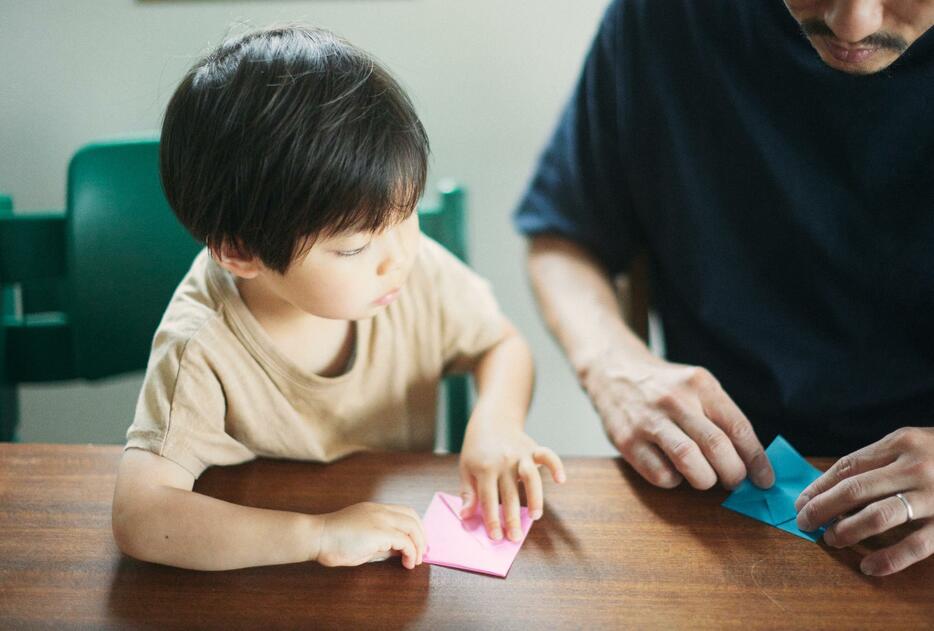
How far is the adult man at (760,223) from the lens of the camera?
35.1 inches

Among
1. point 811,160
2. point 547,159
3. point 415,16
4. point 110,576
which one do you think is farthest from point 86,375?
point 811,160

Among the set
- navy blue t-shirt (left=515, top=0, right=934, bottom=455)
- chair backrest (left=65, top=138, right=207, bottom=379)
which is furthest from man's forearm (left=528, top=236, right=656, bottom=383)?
chair backrest (left=65, top=138, right=207, bottom=379)

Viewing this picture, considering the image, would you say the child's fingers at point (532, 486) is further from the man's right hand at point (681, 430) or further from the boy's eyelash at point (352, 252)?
the boy's eyelash at point (352, 252)

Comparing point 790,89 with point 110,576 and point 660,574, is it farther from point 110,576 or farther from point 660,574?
point 110,576

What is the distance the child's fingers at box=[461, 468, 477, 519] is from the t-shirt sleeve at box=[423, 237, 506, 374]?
245 millimetres

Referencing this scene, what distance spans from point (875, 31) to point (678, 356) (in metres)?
0.53

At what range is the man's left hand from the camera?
75 cm

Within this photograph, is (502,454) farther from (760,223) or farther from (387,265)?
(760,223)

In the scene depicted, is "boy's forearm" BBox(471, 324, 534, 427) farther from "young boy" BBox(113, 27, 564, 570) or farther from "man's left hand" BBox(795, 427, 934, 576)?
"man's left hand" BBox(795, 427, 934, 576)

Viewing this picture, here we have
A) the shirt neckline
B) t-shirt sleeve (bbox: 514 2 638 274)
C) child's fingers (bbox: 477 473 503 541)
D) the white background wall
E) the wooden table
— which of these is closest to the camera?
the wooden table

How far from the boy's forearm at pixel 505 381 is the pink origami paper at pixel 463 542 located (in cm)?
14

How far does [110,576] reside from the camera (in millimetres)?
763

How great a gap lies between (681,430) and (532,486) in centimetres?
18

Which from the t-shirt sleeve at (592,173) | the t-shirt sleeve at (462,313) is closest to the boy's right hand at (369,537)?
the t-shirt sleeve at (462,313)
